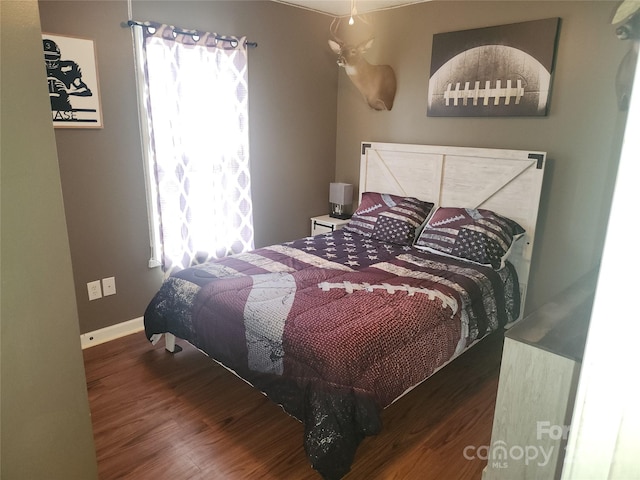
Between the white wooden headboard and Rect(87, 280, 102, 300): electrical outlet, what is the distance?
2.51 m

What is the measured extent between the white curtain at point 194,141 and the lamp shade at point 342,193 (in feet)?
3.32

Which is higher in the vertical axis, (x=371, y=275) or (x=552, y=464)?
(x=371, y=275)

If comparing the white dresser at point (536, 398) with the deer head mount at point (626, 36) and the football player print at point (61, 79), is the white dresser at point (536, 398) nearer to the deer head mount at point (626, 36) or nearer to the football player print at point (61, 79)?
the deer head mount at point (626, 36)

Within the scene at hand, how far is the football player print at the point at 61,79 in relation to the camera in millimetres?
2635

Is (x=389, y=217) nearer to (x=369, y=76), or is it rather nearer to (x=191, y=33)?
(x=369, y=76)

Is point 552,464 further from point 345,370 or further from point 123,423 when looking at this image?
point 123,423

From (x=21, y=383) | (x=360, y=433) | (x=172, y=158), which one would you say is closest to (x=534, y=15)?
(x=172, y=158)

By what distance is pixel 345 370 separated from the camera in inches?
75.0

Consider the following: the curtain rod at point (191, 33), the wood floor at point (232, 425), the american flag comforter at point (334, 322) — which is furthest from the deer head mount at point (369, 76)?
the wood floor at point (232, 425)

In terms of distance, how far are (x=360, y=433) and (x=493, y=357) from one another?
5.18 feet

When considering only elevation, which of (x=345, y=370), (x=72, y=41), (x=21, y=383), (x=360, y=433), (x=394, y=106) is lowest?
(x=360, y=433)

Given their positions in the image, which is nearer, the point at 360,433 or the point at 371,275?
the point at 360,433

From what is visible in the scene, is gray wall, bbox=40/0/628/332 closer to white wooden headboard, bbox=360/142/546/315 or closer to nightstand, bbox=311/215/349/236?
white wooden headboard, bbox=360/142/546/315

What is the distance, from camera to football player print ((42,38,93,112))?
2635mm
